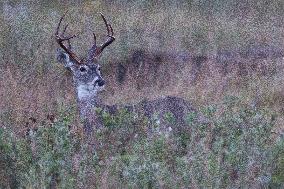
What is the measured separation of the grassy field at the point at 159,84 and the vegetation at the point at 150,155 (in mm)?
15

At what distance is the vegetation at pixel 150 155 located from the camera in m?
7.48

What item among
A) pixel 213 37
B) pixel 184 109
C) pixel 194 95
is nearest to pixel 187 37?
pixel 213 37

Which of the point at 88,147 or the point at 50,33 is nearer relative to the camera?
the point at 88,147

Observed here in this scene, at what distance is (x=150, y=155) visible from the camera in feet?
27.1

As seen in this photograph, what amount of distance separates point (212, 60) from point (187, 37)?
3.17ft

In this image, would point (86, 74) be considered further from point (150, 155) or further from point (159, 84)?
point (159, 84)

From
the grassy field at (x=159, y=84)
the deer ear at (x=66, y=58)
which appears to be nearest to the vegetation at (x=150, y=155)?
the grassy field at (x=159, y=84)

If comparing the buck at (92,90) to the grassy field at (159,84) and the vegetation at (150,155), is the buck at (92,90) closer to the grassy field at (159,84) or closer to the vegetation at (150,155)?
the grassy field at (159,84)

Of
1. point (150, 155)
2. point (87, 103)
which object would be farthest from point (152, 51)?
point (150, 155)

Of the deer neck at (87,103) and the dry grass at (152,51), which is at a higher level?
the deer neck at (87,103)

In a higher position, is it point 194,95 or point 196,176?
point 196,176

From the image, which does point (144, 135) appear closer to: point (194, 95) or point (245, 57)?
point (194, 95)

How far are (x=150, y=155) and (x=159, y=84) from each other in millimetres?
4708

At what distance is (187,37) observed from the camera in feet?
47.3
